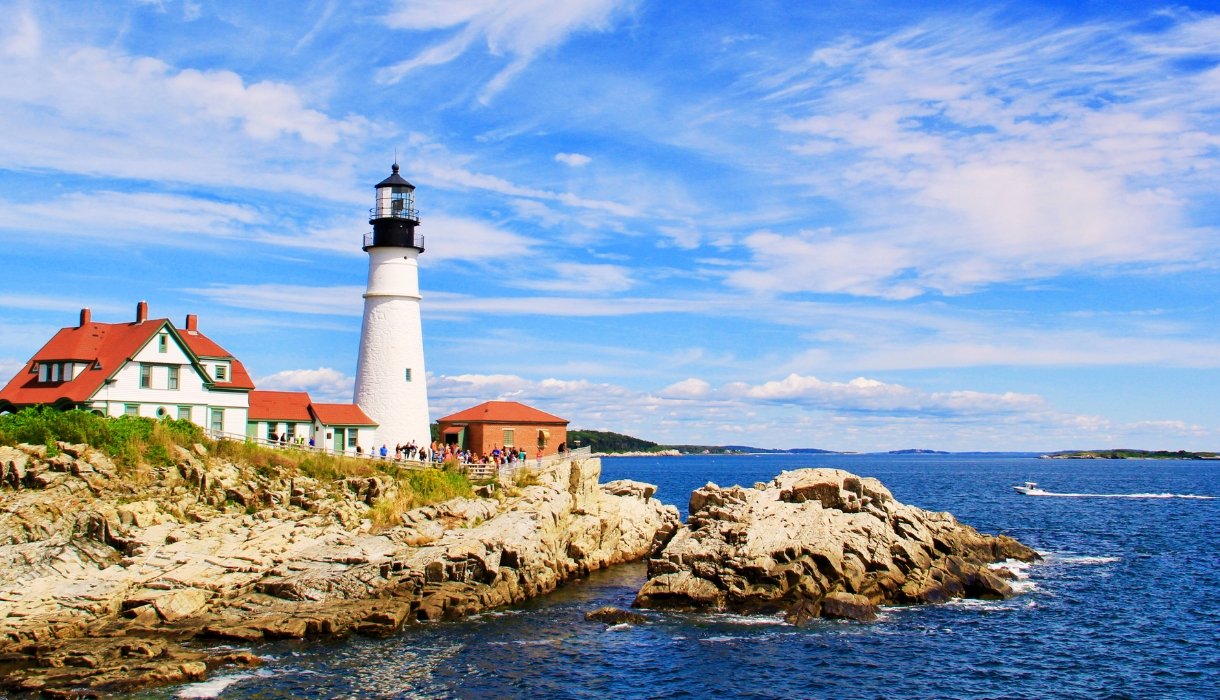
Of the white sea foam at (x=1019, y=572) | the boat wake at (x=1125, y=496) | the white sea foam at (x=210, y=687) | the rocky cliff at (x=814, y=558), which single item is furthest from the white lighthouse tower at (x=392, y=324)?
the boat wake at (x=1125, y=496)

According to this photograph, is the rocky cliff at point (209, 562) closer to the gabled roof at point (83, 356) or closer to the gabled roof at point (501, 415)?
the gabled roof at point (83, 356)

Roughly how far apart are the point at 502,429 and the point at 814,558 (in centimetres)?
2094

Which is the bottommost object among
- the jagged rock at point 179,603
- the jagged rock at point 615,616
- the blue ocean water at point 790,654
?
the blue ocean water at point 790,654

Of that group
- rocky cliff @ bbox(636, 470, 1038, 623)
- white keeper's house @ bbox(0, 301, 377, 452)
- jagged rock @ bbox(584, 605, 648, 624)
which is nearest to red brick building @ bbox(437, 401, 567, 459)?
white keeper's house @ bbox(0, 301, 377, 452)

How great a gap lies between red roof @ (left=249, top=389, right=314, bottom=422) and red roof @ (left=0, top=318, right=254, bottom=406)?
238 cm

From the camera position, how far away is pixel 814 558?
3344 centimetres

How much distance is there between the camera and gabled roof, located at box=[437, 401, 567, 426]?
49.6m

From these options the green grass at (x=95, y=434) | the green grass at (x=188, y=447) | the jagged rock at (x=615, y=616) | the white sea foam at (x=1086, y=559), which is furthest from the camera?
the white sea foam at (x=1086, y=559)

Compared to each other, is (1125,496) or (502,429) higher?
(502,429)

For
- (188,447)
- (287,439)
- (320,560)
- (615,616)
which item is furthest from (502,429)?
(615,616)

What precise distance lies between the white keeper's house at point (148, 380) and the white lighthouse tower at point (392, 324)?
2.04 m

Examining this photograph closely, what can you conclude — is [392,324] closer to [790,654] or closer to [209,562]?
[209,562]

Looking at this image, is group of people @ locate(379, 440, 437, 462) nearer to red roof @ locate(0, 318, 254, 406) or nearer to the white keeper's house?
the white keeper's house

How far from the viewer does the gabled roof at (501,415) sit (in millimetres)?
49594
